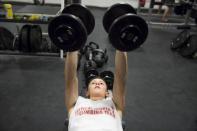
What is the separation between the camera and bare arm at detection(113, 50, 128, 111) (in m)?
1.63

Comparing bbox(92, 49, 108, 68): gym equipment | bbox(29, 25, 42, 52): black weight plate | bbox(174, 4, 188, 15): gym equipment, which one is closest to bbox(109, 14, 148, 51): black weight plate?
bbox(92, 49, 108, 68): gym equipment

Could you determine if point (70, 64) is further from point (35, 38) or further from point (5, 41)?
point (5, 41)

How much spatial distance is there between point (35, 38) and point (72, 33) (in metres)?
2.20

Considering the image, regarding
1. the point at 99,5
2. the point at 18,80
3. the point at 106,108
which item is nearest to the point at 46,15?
the point at 18,80

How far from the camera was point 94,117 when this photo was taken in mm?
1591

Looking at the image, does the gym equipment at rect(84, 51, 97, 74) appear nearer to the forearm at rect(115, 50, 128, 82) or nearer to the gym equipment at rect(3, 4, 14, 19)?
the gym equipment at rect(3, 4, 14, 19)

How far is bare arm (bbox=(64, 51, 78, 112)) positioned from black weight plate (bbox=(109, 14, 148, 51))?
0.33 meters

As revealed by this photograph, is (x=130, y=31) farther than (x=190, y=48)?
No

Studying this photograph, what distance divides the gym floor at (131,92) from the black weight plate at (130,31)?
1113mm

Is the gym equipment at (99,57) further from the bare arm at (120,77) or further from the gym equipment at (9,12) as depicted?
the bare arm at (120,77)

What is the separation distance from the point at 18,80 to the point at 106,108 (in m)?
1.75

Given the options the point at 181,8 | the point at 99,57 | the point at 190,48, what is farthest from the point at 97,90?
the point at 181,8

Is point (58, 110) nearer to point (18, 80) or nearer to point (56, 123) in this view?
point (56, 123)

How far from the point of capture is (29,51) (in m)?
3.63
